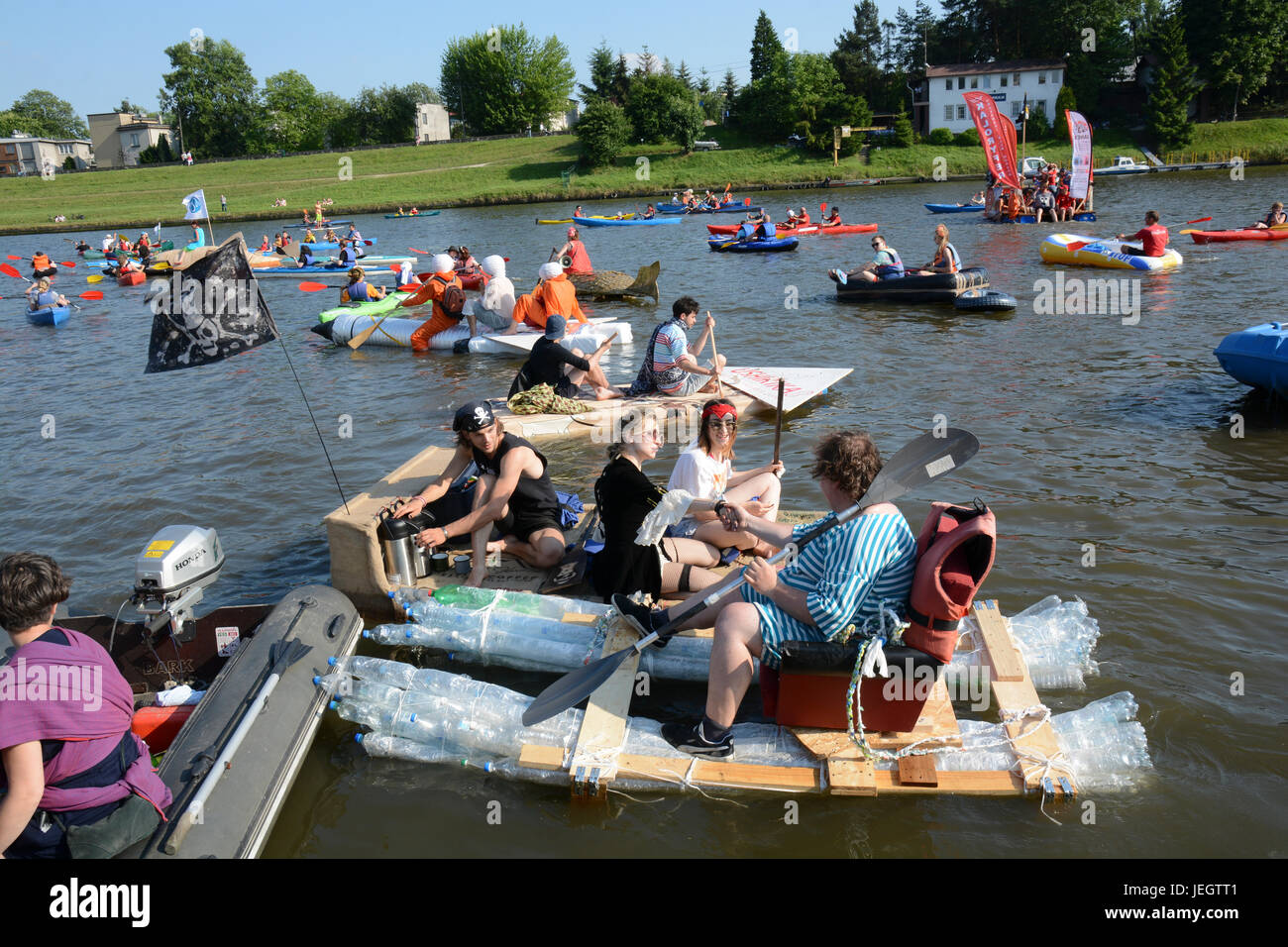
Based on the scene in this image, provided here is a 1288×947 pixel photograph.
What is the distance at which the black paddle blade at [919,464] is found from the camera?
14.6 feet

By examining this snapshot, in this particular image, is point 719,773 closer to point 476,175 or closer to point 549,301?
point 549,301

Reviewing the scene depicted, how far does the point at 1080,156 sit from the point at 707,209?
18659 millimetres

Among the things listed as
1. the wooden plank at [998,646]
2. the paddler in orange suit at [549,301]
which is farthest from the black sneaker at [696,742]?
the paddler in orange suit at [549,301]

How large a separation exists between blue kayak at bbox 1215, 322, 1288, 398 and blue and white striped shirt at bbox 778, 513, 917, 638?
8111 mm

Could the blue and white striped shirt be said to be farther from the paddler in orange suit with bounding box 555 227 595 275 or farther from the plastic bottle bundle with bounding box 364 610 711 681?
the paddler in orange suit with bounding box 555 227 595 275

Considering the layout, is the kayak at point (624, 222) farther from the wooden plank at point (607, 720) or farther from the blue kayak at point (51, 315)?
the wooden plank at point (607, 720)

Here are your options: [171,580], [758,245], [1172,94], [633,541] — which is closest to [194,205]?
[758,245]

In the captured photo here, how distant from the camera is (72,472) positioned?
11461 mm

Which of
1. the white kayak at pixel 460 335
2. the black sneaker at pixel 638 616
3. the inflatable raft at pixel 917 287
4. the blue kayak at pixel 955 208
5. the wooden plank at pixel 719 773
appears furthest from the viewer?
the blue kayak at pixel 955 208

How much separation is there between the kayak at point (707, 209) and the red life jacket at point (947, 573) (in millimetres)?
40039

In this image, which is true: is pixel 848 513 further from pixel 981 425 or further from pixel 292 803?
pixel 981 425

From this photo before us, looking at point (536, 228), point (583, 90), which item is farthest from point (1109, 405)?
point (583, 90)

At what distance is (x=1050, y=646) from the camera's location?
589cm

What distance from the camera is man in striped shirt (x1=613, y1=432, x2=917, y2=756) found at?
4.41m
